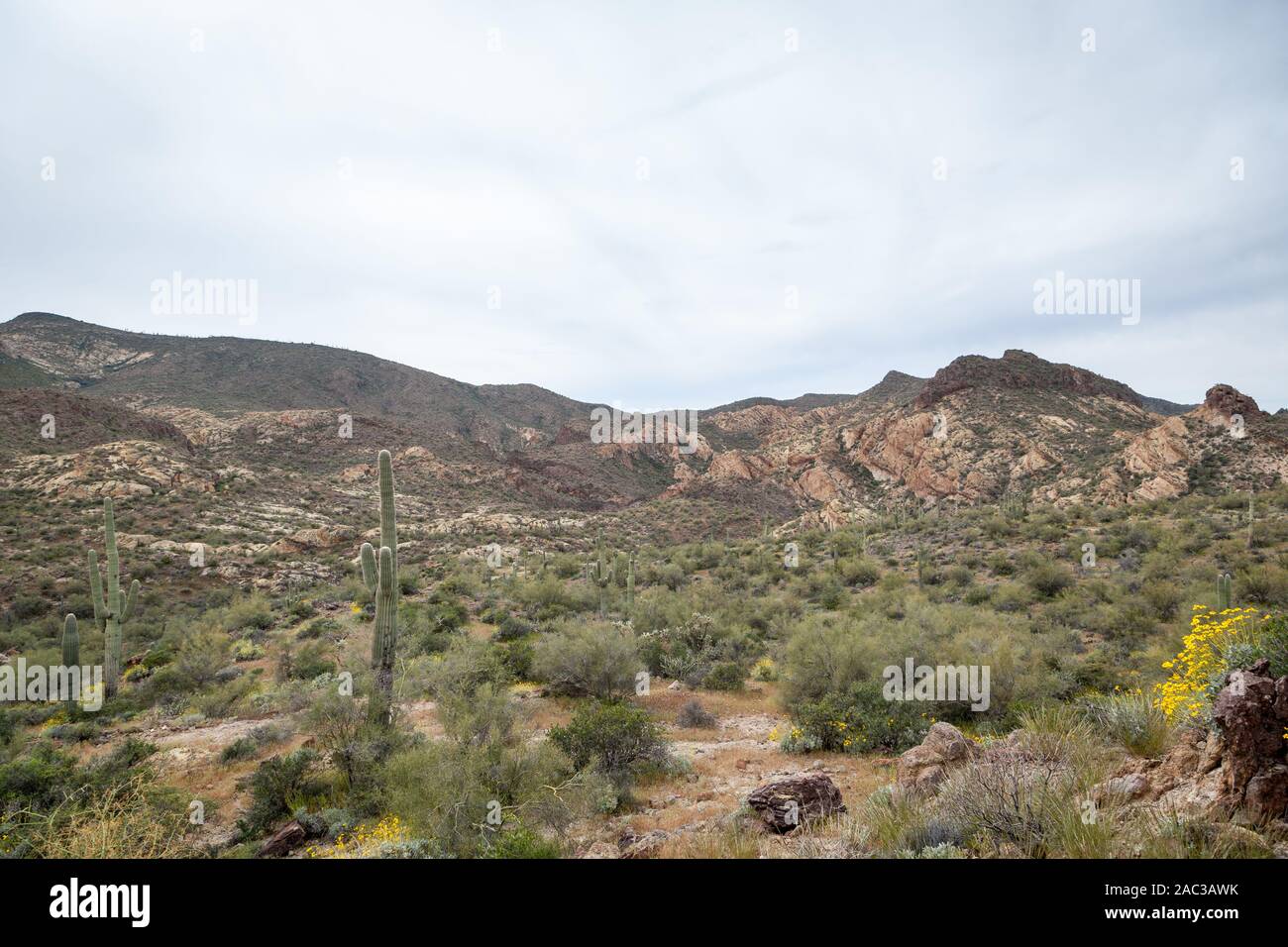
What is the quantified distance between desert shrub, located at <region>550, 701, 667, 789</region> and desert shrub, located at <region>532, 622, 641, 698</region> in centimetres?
385

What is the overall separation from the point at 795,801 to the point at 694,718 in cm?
534

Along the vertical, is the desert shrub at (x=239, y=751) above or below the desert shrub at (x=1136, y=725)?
below

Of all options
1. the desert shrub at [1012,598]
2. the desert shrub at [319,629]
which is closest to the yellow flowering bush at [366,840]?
the desert shrub at [319,629]

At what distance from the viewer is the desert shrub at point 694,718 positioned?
34.5ft

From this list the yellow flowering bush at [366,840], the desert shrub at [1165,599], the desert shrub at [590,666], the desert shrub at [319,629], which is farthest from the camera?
the desert shrub at [319,629]

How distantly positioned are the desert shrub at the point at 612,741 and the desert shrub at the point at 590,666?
385cm

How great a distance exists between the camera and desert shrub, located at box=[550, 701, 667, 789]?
25.3 feet

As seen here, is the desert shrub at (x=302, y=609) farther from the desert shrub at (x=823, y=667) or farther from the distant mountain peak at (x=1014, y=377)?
the distant mountain peak at (x=1014, y=377)

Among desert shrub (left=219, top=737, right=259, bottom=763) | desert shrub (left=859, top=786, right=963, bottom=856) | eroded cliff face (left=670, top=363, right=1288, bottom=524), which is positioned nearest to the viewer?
desert shrub (left=859, top=786, right=963, bottom=856)

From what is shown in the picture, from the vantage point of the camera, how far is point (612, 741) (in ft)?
25.7

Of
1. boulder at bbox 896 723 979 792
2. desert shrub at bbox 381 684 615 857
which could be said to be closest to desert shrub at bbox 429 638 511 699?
desert shrub at bbox 381 684 615 857

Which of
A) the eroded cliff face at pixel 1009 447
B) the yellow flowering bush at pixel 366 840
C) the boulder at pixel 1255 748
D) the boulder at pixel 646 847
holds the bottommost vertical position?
the yellow flowering bush at pixel 366 840

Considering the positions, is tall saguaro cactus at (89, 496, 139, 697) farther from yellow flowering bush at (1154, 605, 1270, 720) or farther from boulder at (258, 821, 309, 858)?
yellow flowering bush at (1154, 605, 1270, 720)
